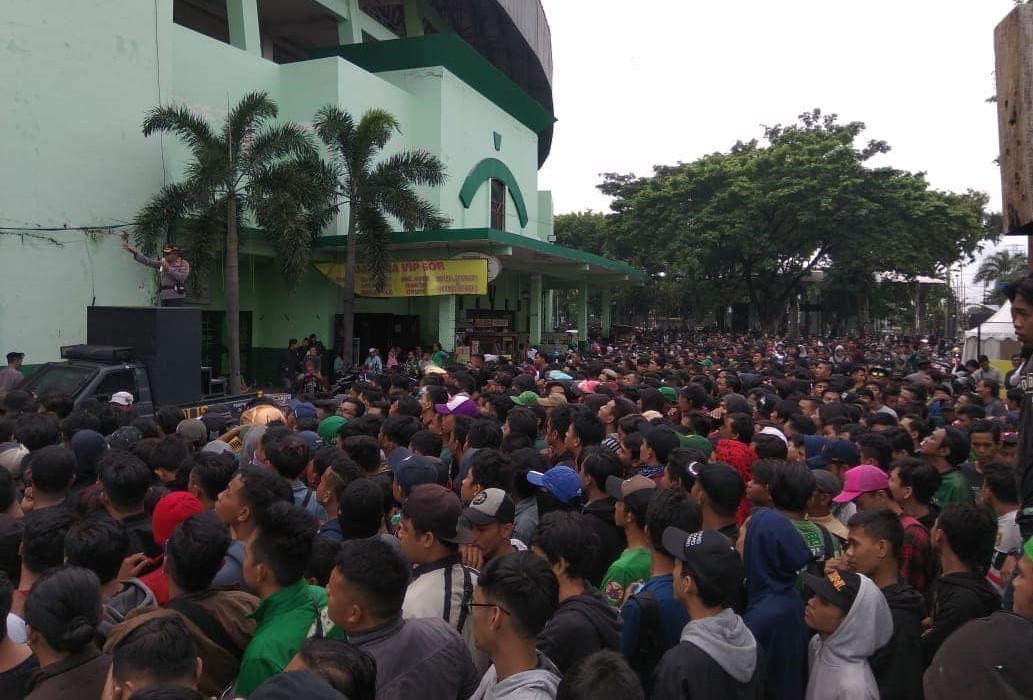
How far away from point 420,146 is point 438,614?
2163cm

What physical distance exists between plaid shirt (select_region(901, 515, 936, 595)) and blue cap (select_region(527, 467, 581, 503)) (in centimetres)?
169

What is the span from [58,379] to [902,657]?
904 cm

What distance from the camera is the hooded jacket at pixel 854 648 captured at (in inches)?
106

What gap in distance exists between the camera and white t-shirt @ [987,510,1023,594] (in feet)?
11.9

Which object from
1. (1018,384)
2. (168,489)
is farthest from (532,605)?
(168,489)

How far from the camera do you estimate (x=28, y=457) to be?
4.96 meters

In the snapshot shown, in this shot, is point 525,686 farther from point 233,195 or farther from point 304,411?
point 233,195

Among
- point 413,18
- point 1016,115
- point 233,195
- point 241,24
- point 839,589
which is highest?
point 413,18

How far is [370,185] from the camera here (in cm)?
1797

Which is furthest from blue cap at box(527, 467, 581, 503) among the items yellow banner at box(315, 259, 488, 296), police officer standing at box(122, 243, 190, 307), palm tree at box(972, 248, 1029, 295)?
palm tree at box(972, 248, 1029, 295)

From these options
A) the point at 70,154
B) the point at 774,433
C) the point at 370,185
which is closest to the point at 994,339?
the point at 370,185

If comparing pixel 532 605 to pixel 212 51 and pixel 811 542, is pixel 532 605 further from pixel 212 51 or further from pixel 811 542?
pixel 212 51

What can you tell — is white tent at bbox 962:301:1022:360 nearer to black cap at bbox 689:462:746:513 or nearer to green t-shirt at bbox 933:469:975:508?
green t-shirt at bbox 933:469:975:508

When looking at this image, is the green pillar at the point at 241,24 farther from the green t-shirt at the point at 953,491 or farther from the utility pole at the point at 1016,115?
the utility pole at the point at 1016,115
